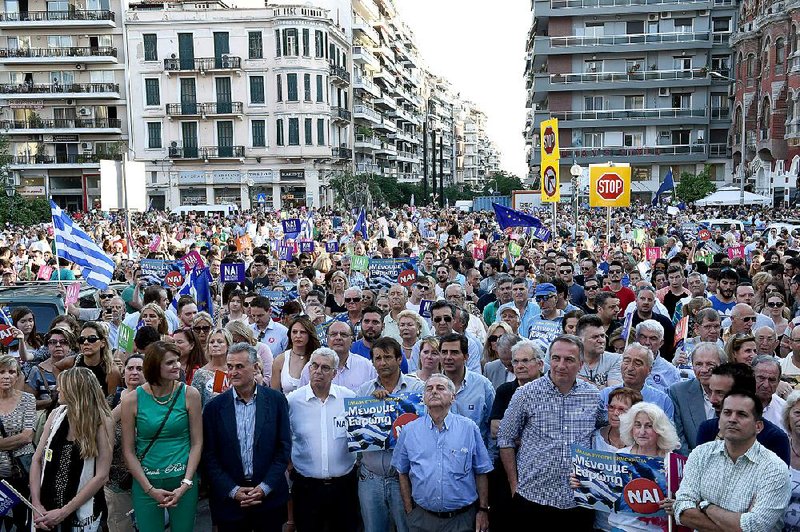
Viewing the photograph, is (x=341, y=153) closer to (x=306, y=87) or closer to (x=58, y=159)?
(x=306, y=87)

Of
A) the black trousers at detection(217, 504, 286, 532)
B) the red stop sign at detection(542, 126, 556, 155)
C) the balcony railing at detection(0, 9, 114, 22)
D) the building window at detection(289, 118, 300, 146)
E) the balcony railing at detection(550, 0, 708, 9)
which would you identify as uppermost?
the balcony railing at detection(0, 9, 114, 22)

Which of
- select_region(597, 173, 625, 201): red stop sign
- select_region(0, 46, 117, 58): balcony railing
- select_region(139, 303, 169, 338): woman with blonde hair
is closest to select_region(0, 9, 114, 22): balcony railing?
select_region(0, 46, 117, 58): balcony railing

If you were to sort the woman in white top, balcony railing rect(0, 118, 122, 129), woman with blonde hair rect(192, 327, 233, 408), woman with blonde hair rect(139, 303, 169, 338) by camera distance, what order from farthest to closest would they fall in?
balcony railing rect(0, 118, 122, 129) < woman with blonde hair rect(139, 303, 169, 338) < the woman in white top < woman with blonde hair rect(192, 327, 233, 408)

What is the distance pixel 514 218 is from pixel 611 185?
3033 millimetres

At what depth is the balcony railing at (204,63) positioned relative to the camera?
58.5 meters

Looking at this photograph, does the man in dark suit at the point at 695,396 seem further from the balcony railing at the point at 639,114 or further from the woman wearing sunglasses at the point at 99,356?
the balcony railing at the point at 639,114

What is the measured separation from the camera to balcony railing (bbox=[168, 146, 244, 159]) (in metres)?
59.7

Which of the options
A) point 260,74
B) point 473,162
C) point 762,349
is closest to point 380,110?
point 260,74

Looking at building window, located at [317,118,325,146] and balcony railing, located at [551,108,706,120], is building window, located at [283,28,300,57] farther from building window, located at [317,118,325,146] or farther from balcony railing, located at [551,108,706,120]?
balcony railing, located at [551,108,706,120]

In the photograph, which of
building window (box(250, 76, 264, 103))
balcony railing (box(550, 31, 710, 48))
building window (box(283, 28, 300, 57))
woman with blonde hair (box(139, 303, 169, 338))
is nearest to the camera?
woman with blonde hair (box(139, 303, 169, 338))

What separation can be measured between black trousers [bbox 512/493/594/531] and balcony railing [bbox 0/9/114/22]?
203 feet

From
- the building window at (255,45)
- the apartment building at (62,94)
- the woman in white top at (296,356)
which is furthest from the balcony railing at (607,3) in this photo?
the woman in white top at (296,356)

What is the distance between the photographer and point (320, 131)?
5981cm

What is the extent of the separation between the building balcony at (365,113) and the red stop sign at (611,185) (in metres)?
51.0
